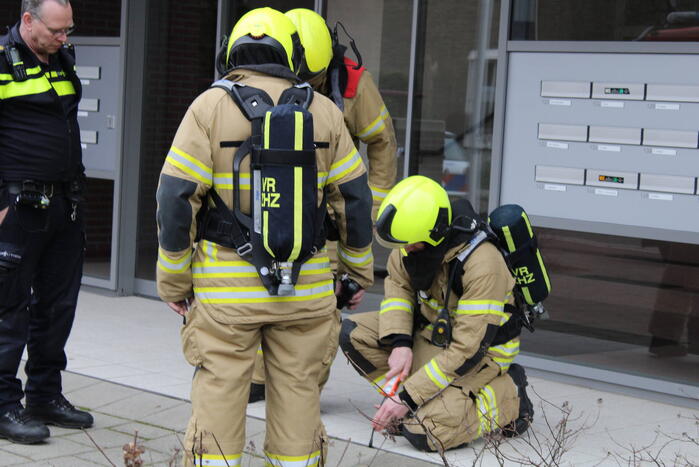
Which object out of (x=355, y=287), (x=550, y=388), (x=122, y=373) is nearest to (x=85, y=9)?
(x=122, y=373)

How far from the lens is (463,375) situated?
5.11 metres

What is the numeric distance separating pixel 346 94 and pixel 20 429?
2.39 meters

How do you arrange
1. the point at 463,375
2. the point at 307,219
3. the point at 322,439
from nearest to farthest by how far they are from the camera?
the point at 307,219, the point at 322,439, the point at 463,375

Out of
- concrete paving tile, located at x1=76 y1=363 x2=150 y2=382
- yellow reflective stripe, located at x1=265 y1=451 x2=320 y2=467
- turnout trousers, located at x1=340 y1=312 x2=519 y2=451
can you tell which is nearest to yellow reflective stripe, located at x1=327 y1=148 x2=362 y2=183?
yellow reflective stripe, located at x1=265 y1=451 x2=320 y2=467

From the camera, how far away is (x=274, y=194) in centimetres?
373

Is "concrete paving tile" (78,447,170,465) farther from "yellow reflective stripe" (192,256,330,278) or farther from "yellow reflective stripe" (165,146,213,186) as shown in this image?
"yellow reflective stripe" (165,146,213,186)

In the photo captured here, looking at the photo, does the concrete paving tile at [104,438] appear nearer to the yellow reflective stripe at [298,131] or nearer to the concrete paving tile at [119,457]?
the concrete paving tile at [119,457]

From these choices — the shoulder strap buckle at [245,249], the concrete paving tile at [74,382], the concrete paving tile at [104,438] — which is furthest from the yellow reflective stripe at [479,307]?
the concrete paving tile at [74,382]

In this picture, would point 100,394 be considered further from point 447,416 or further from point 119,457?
point 447,416

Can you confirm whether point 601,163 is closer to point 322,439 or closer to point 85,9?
point 322,439

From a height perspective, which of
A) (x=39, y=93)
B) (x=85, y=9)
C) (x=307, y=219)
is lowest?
(x=307, y=219)

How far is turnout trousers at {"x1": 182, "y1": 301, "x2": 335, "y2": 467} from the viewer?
3.84m

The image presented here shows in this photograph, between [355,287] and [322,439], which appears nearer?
[322,439]

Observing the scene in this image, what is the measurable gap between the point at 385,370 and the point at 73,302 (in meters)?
1.61
